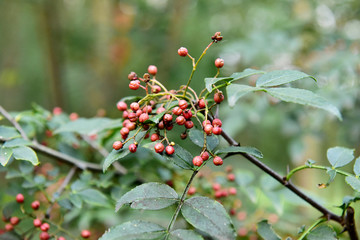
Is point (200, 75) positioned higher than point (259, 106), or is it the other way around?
point (259, 106)

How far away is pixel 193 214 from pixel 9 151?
0.40 m

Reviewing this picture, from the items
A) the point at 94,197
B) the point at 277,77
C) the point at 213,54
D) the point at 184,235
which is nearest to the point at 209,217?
the point at 184,235

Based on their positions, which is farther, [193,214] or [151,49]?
[151,49]

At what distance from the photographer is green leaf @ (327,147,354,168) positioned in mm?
621

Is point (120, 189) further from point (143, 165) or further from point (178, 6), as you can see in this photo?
point (178, 6)

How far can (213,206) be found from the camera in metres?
0.52

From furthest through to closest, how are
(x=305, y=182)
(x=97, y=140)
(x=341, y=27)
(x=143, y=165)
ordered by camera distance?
(x=305, y=182) < (x=341, y=27) < (x=97, y=140) < (x=143, y=165)

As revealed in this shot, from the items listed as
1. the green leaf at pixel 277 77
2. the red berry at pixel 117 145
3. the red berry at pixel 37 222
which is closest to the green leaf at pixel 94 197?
the red berry at pixel 37 222

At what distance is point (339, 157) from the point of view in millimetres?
639

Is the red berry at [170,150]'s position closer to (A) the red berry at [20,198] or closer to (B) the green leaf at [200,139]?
(B) the green leaf at [200,139]

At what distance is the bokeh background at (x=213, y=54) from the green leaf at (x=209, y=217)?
1.03 ft

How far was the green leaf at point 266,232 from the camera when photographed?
2.12 ft

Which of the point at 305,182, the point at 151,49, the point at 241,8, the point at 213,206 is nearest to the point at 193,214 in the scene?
the point at 213,206

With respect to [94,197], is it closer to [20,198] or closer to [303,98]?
[20,198]
